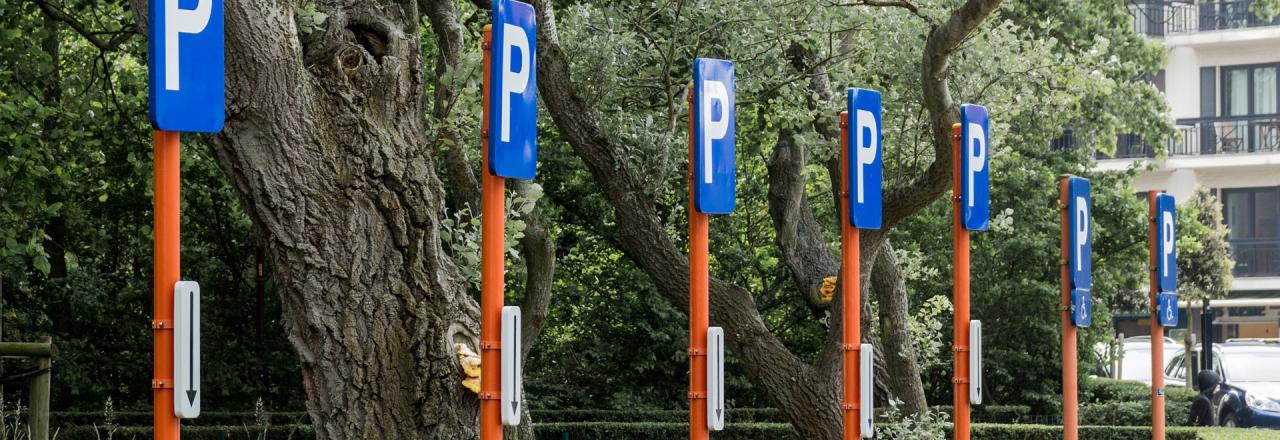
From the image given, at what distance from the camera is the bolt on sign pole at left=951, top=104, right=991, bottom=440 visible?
32.3 feet

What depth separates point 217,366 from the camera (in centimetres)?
2044

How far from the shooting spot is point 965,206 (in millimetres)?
9930

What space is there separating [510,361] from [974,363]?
4457mm

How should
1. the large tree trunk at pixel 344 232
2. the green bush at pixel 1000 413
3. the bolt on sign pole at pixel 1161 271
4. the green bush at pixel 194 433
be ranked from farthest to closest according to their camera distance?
the green bush at pixel 1000 413
the green bush at pixel 194 433
the bolt on sign pole at pixel 1161 271
the large tree trunk at pixel 344 232

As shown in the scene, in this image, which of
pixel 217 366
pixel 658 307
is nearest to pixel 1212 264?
pixel 658 307

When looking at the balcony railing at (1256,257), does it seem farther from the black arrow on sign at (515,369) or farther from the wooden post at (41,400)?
the black arrow on sign at (515,369)

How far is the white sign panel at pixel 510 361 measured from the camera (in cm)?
635

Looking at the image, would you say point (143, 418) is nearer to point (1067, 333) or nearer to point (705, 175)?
point (1067, 333)

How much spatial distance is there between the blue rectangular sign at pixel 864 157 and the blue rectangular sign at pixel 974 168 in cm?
118

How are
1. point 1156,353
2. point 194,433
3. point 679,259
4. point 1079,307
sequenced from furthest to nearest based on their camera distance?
point 194,433, point 1156,353, point 679,259, point 1079,307

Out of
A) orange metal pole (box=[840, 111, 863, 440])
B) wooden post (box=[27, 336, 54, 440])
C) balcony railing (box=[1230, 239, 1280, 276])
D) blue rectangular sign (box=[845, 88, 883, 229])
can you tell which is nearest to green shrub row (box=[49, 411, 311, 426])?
wooden post (box=[27, 336, 54, 440])

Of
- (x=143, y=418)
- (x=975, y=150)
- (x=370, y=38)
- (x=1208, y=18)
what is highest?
(x=1208, y=18)

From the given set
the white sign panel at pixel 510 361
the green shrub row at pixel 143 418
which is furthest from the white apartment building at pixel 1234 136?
the white sign panel at pixel 510 361

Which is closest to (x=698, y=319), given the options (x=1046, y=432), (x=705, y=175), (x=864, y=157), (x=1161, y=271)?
(x=705, y=175)
